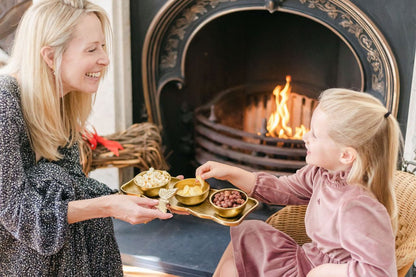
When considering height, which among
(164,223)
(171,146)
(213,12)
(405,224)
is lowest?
(164,223)

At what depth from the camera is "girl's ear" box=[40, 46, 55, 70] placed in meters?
1.33

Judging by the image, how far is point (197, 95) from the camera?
2766mm

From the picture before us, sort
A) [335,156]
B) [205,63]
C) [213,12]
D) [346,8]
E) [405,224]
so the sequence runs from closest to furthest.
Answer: [335,156] < [405,224] < [346,8] < [213,12] < [205,63]

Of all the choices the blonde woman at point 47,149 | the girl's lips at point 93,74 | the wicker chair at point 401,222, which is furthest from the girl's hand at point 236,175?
the girl's lips at point 93,74

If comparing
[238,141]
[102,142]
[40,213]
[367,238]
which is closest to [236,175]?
[367,238]

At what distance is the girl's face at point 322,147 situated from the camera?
1.31 metres

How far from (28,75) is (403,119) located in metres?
1.58

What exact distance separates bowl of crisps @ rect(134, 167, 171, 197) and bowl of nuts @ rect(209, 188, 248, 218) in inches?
8.2

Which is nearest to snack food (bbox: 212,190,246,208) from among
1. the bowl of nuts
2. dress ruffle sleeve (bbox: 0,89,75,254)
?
the bowl of nuts

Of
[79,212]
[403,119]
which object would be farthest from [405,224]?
[79,212]

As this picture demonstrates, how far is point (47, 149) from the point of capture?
1.39m

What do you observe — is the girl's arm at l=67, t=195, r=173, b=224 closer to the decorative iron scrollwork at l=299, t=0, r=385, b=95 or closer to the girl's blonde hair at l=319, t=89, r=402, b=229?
the girl's blonde hair at l=319, t=89, r=402, b=229

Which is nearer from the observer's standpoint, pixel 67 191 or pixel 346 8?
pixel 67 191

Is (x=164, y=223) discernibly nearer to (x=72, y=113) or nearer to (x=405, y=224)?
(x=72, y=113)
